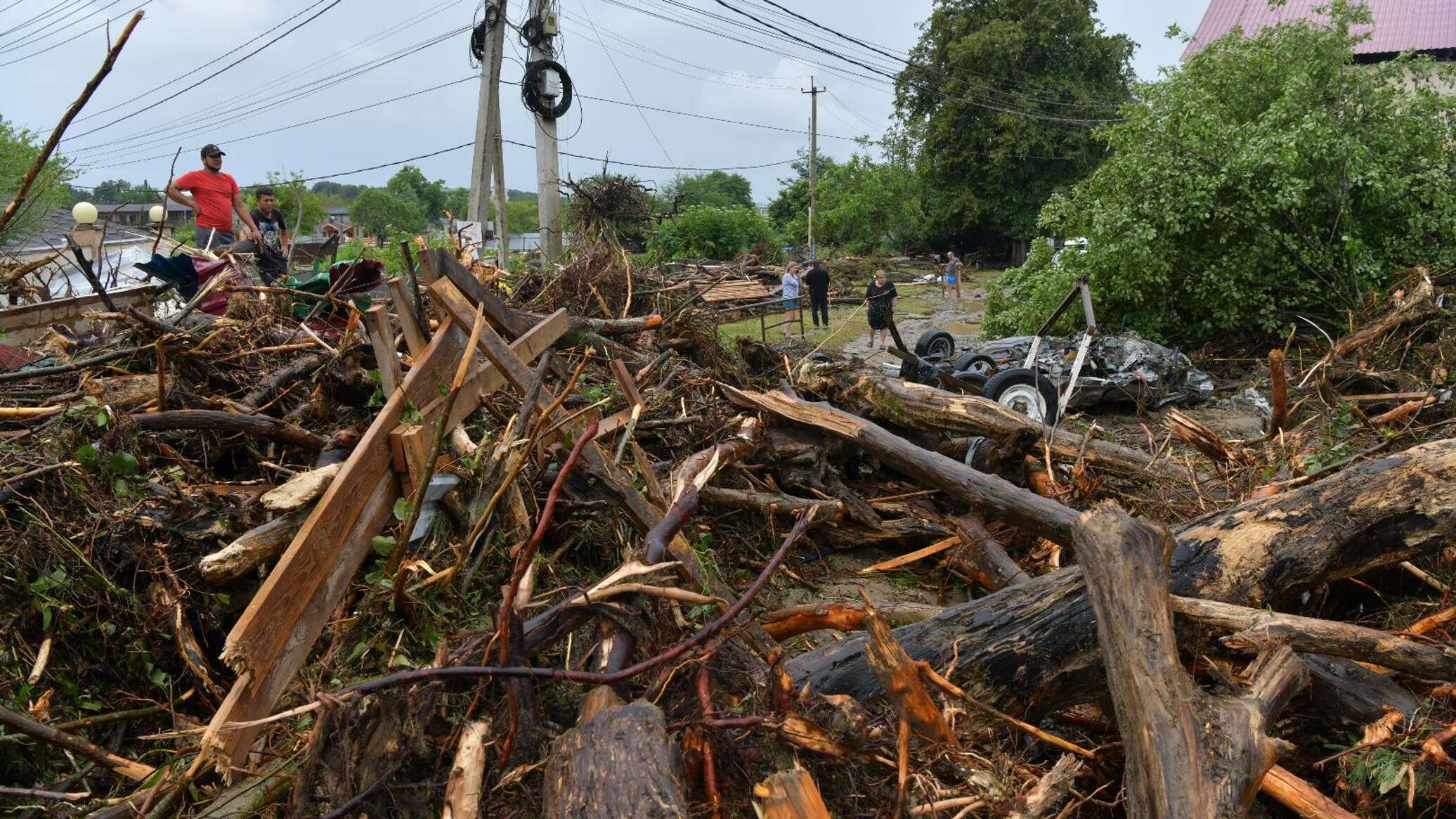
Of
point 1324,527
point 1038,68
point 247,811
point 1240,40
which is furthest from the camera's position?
point 1038,68

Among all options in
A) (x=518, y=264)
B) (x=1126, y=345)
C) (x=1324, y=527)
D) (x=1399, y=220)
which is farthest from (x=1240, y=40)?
(x=1324, y=527)

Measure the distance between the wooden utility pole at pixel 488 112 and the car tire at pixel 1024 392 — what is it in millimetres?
8469

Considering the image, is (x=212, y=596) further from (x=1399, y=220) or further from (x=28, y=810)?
(x=1399, y=220)

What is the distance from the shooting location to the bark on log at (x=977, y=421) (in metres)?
5.51

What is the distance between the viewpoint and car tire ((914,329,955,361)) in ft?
32.3

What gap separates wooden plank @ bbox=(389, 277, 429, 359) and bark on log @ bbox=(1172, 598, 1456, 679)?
325 cm

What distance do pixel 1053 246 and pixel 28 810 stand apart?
45.5ft

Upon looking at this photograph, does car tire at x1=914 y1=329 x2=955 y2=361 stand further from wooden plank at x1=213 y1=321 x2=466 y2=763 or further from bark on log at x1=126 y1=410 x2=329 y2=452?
wooden plank at x1=213 y1=321 x2=466 y2=763

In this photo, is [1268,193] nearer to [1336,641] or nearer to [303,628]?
[1336,641]

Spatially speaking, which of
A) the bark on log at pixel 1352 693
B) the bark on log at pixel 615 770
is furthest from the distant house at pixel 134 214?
the bark on log at pixel 1352 693

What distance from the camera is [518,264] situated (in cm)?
860

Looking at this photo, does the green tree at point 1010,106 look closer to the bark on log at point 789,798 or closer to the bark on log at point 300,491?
the bark on log at point 300,491

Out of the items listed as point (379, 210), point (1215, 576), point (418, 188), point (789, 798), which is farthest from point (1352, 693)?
point (418, 188)

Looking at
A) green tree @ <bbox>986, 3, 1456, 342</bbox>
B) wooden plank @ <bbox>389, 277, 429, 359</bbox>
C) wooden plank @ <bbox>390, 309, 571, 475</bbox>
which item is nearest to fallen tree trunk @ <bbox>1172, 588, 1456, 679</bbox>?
wooden plank @ <bbox>390, 309, 571, 475</bbox>
